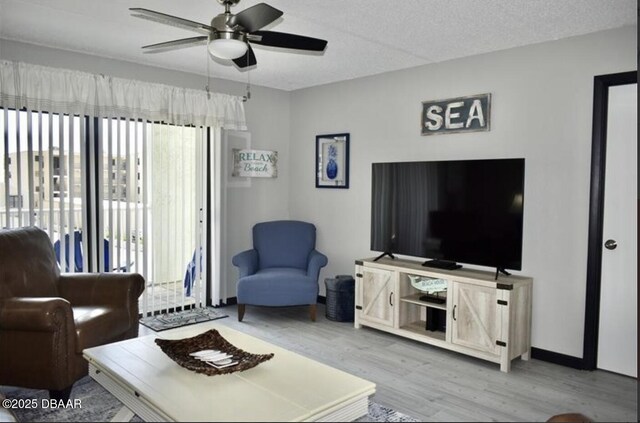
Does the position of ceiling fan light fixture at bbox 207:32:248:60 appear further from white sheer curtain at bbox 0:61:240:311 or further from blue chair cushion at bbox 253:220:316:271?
blue chair cushion at bbox 253:220:316:271

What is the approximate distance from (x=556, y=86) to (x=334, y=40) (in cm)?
167

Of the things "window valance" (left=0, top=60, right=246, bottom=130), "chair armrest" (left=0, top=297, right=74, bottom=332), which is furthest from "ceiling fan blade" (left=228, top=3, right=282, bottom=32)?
"window valance" (left=0, top=60, right=246, bottom=130)

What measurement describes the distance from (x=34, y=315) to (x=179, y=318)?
1910 mm

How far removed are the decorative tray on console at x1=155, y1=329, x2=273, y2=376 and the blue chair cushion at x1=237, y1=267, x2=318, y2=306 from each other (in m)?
1.57

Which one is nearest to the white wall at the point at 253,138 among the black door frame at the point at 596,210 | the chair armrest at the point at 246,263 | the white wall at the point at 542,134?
the chair armrest at the point at 246,263

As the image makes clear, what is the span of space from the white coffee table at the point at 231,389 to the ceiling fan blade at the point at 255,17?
1.72 meters

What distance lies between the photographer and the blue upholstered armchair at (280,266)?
4.40 m

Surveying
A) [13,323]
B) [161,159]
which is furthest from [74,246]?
[13,323]

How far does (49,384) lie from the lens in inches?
107

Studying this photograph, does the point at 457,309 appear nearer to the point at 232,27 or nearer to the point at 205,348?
the point at 205,348

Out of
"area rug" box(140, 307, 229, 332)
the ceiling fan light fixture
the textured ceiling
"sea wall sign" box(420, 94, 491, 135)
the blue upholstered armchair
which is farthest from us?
the blue upholstered armchair

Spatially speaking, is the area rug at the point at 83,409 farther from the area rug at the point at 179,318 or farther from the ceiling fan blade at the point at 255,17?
the ceiling fan blade at the point at 255,17

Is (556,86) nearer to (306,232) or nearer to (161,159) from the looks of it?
(306,232)

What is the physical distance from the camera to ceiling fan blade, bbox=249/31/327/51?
2.61 meters
